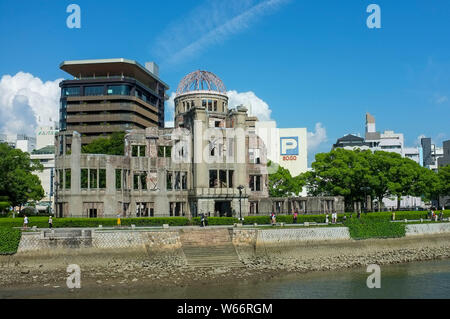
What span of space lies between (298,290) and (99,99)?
9654cm

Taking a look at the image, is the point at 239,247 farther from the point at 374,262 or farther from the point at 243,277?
the point at 374,262

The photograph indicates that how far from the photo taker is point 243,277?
128 feet

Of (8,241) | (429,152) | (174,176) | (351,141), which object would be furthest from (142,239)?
(429,152)

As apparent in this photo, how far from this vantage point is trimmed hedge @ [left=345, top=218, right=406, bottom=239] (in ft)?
171

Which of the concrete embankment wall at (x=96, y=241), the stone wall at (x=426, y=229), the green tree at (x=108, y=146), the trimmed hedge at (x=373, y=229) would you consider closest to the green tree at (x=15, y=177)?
the green tree at (x=108, y=146)

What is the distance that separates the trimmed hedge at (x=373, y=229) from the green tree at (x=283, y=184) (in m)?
33.3

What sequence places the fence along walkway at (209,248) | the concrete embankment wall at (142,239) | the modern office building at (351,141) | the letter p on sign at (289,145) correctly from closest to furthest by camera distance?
1. the concrete embankment wall at (142,239)
2. the fence along walkway at (209,248)
3. the letter p on sign at (289,145)
4. the modern office building at (351,141)

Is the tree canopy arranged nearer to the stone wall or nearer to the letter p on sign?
the stone wall

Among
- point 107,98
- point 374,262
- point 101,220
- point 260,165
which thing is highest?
point 107,98

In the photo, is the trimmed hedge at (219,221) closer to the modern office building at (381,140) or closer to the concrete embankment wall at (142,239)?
the concrete embankment wall at (142,239)

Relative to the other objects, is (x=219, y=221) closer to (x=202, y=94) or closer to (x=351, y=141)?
(x=202, y=94)

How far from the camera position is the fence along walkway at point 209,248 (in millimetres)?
41719
